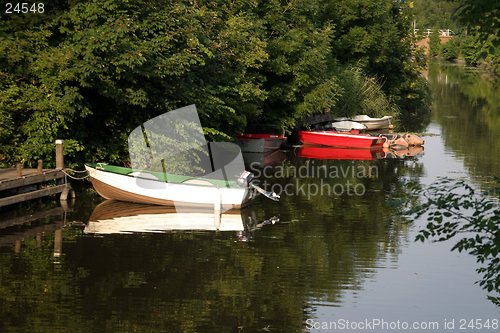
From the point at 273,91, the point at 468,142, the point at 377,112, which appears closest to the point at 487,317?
the point at 273,91

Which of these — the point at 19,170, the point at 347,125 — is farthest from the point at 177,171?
the point at 347,125

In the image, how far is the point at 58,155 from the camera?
1230 inches

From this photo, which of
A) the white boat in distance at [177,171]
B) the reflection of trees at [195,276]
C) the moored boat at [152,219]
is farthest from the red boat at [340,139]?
the moored boat at [152,219]

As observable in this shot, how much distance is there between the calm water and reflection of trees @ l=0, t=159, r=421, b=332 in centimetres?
4

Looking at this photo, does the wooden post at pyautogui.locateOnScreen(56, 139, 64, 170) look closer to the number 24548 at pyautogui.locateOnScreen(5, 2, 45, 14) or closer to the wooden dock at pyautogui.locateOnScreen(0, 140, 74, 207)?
the wooden dock at pyautogui.locateOnScreen(0, 140, 74, 207)

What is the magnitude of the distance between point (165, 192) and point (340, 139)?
75.3ft

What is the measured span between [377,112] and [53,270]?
152 ft

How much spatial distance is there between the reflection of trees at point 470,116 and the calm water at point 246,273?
44.9ft

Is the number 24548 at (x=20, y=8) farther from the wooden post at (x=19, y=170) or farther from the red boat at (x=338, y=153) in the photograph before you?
the red boat at (x=338, y=153)

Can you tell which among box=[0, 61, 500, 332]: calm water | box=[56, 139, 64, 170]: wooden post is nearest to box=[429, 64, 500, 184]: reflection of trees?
box=[0, 61, 500, 332]: calm water

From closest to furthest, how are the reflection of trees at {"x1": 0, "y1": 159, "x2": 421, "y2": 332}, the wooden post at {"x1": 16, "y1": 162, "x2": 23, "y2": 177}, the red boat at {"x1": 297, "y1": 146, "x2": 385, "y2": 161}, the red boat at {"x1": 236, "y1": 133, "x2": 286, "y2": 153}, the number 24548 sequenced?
1. the reflection of trees at {"x1": 0, "y1": 159, "x2": 421, "y2": 332}
2. the wooden post at {"x1": 16, "y1": 162, "x2": 23, "y2": 177}
3. the number 24548
4. the red boat at {"x1": 236, "y1": 133, "x2": 286, "y2": 153}
5. the red boat at {"x1": 297, "y1": 146, "x2": 385, "y2": 161}

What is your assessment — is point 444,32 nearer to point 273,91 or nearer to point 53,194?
point 273,91

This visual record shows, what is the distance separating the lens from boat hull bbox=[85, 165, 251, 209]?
30578 mm

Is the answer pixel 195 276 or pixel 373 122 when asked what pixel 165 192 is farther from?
pixel 373 122
